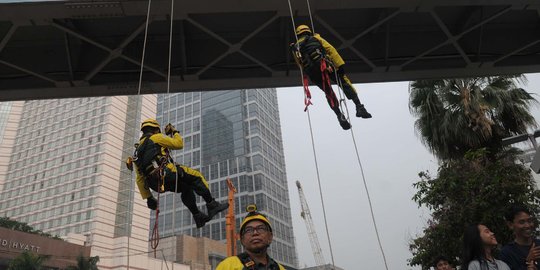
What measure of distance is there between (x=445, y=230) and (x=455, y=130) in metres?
4.02

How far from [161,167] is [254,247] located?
10.3 feet

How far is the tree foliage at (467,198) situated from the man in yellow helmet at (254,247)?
29.8 ft

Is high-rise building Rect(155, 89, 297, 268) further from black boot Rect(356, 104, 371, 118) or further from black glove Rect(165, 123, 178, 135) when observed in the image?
black glove Rect(165, 123, 178, 135)

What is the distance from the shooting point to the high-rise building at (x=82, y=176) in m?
71.0

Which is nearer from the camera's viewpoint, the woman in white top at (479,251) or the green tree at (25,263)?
the woman in white top at (479,251)

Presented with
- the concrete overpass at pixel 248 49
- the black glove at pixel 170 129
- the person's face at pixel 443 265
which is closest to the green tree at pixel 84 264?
the concrete overpass at pixel 248 49

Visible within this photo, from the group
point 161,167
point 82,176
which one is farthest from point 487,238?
point 82,176

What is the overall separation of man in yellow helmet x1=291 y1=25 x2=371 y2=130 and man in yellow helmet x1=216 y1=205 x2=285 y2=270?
3.59m

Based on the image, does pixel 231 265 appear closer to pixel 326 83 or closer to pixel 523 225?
pixel 523 225

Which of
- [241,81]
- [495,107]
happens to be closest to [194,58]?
[241,81]

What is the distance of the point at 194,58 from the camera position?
9.99 m

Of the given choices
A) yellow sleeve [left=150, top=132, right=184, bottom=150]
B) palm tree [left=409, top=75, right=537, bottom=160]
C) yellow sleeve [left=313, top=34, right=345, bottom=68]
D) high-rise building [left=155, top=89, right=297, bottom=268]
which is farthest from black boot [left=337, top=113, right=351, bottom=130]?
high-rise building [left=155, top=89, right=297, bottom=268]

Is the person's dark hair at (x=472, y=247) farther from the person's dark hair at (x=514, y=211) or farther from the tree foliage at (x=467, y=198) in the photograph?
the tree foliage at (x=467, y=198)

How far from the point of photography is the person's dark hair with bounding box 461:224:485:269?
370 centimetres
